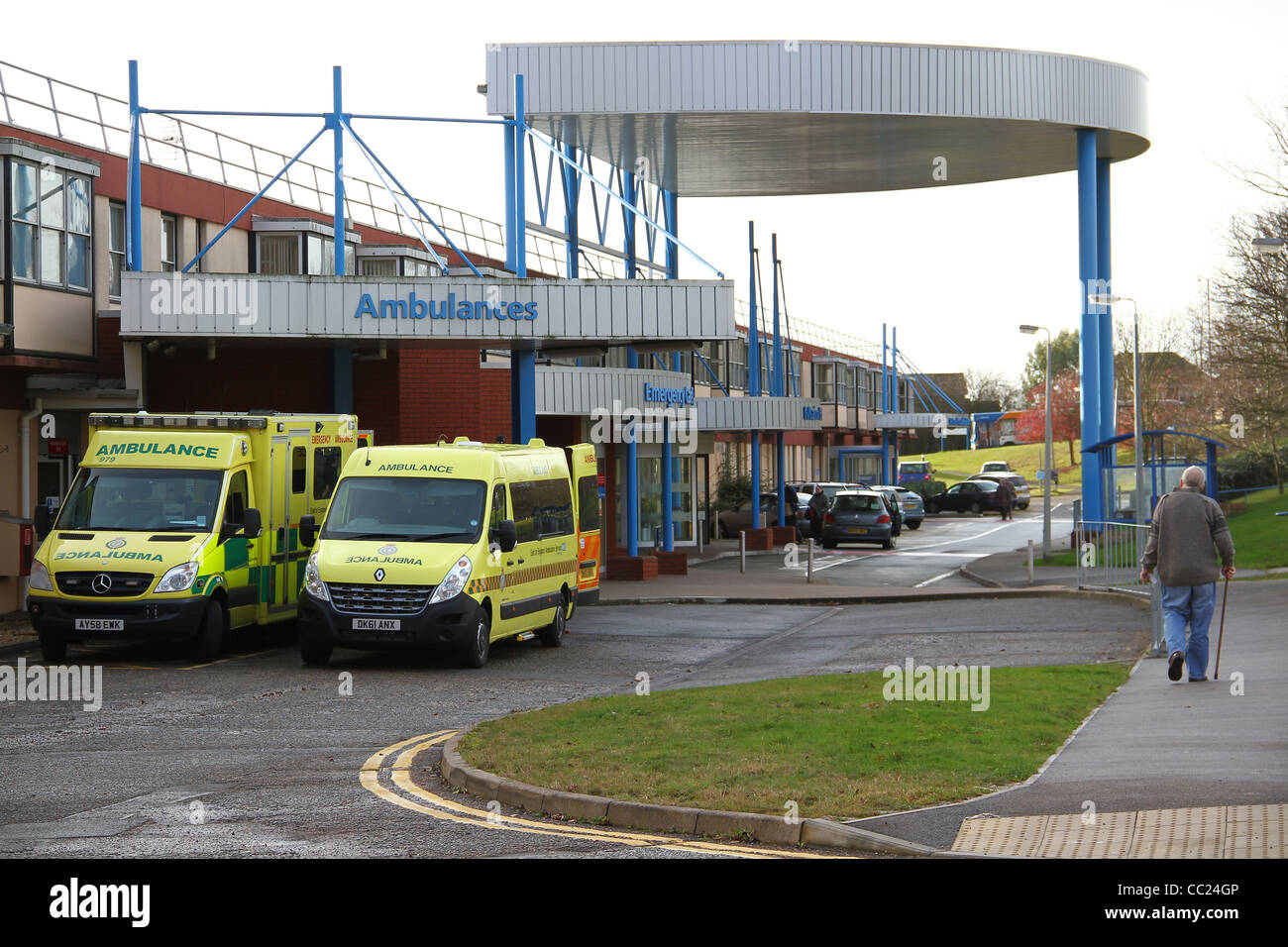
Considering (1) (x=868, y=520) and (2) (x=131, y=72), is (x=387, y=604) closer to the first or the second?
(2) (x=131, y=72)

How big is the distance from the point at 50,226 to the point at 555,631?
10.1 m

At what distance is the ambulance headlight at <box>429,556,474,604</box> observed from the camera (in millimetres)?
16750

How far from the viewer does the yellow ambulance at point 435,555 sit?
54.9 ft

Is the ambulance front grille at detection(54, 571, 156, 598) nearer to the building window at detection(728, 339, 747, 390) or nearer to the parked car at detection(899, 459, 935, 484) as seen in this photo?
the building window at detection(728, 339, 747, 390)

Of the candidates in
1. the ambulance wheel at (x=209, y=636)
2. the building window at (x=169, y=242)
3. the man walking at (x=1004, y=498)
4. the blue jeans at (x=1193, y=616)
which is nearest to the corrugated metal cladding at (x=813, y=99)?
the building window at (x=169, y=242)

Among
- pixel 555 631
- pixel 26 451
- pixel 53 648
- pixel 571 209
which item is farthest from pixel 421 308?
pixel 571 209

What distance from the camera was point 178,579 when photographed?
1705cm

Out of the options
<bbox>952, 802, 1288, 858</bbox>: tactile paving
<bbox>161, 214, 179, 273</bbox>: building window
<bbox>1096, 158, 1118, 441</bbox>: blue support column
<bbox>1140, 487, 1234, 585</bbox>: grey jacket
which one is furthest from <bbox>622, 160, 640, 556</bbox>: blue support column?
<bbox>952, 802, 1288, 858</bbox>: tactile paving

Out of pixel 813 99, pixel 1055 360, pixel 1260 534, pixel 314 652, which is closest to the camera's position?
pixel 314 652

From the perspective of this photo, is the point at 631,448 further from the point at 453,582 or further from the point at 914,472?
the point at 914,472

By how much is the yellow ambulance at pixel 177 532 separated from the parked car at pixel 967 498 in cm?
5119

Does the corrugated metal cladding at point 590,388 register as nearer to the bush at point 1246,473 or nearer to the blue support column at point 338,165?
the blue support column at point 338,165

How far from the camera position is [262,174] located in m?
31.5

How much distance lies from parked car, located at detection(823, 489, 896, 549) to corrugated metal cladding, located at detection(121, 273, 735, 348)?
65.8 ft
